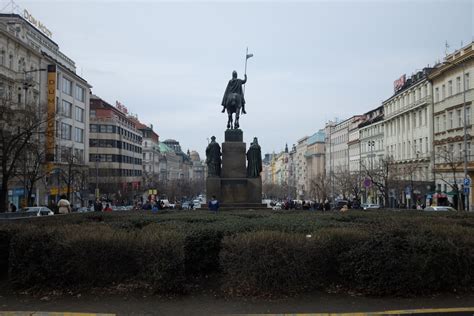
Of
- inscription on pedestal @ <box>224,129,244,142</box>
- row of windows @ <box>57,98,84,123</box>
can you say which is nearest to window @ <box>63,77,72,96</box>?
row of windows @ <box>57,98,84,123</box>

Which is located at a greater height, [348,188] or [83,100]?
[83,100]

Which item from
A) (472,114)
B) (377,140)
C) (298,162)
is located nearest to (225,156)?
(472,114)

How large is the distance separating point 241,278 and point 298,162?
585ft

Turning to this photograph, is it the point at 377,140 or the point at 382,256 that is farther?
the point at 377,140

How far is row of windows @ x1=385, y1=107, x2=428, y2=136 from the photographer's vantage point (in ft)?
229

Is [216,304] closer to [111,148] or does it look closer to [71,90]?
[71,90]

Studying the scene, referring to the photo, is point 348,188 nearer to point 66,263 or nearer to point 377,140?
point 377,140

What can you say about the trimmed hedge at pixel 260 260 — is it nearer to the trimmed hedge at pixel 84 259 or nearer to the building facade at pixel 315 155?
the trimmed hedge at pixel 84 259

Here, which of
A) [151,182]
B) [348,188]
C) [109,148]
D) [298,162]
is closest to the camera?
[348,188]

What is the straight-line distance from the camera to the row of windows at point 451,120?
56219mm

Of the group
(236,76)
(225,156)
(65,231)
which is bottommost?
(65,231)

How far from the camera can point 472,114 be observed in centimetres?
5469

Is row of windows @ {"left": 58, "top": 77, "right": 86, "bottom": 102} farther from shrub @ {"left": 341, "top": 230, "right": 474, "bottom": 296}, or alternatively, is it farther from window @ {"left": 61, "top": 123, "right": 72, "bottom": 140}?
shrub @ {"left": 341, "top": 230, "right": 474, "bottom": 296}

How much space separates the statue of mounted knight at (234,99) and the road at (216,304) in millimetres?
16469
